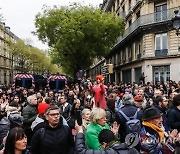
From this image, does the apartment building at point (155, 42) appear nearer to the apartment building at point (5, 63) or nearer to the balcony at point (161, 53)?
the balcony at point (161, 53)

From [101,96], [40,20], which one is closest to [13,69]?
[40,20]

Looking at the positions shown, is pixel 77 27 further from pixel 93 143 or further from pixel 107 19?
pixel 93 143

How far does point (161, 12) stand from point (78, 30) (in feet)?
26.5

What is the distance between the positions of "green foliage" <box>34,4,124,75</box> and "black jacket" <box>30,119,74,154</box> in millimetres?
25540

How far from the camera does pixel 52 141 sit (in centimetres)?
429

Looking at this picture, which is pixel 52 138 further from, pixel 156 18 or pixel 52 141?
pixel 156 18

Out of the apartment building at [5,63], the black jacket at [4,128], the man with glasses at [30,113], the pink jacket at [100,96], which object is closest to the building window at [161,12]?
the pink jacket at [100,96]

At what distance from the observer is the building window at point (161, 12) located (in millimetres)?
27812

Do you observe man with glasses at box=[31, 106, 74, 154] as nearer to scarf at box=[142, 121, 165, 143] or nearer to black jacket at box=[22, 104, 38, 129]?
scarf at box=[142, 121, 165, 143]

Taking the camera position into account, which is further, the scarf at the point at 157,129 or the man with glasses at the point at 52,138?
the man with glasses at the point at 52,138

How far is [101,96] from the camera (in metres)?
9.44

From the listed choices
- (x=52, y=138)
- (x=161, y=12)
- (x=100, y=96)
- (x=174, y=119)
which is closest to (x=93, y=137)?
(x=52, y=138)

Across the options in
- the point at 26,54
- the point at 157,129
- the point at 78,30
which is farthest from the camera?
the point at 26,54

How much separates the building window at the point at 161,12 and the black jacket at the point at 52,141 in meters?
25.0
